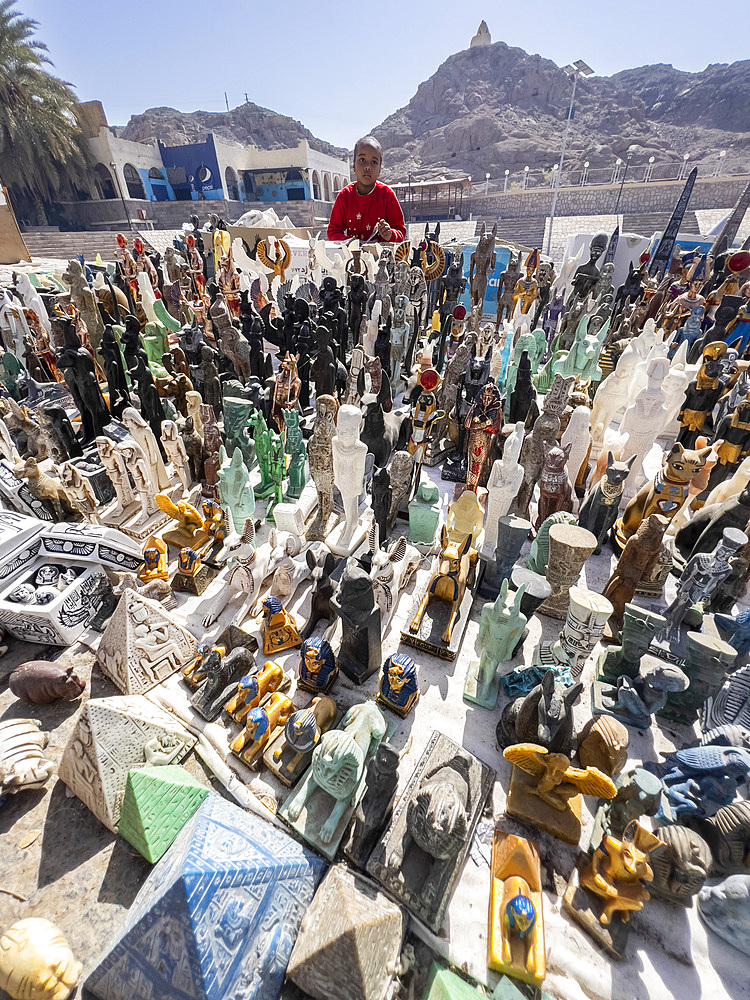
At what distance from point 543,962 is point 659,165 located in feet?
167

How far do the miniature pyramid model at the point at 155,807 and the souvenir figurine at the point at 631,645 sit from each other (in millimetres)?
3097

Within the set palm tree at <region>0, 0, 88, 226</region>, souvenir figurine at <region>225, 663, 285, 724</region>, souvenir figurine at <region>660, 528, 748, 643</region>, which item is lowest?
souvenir figurine at <region>225, 663, 285, 724</region>

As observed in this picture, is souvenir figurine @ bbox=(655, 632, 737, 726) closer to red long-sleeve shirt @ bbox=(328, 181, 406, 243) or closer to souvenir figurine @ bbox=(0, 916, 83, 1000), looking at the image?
souvenir figurine @ bbox=(0, 916, 83, 1000)

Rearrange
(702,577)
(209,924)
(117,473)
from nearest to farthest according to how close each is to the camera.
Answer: (209,924), (702,577), (117,473)

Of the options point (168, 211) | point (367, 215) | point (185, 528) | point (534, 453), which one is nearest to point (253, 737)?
point (185, 528)

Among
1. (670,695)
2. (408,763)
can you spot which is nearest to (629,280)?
(670,695)

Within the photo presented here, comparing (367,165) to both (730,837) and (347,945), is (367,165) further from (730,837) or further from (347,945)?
(347,945)

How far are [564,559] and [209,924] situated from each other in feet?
11.2

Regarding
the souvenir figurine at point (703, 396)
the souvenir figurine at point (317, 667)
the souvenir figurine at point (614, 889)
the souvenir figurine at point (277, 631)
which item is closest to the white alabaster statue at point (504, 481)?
the souvenir figurine at point (317, 667)

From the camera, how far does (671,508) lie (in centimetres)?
470

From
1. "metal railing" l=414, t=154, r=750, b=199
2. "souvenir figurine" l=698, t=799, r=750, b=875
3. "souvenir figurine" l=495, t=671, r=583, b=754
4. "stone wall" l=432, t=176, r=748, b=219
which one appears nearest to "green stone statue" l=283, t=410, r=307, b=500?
"souvenir figurine" l=495, t=671, r=583, b=754

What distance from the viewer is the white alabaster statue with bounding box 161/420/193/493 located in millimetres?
5512

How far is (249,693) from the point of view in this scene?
3.43m

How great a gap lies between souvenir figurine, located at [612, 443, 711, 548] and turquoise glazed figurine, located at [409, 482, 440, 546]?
206 centimetres
